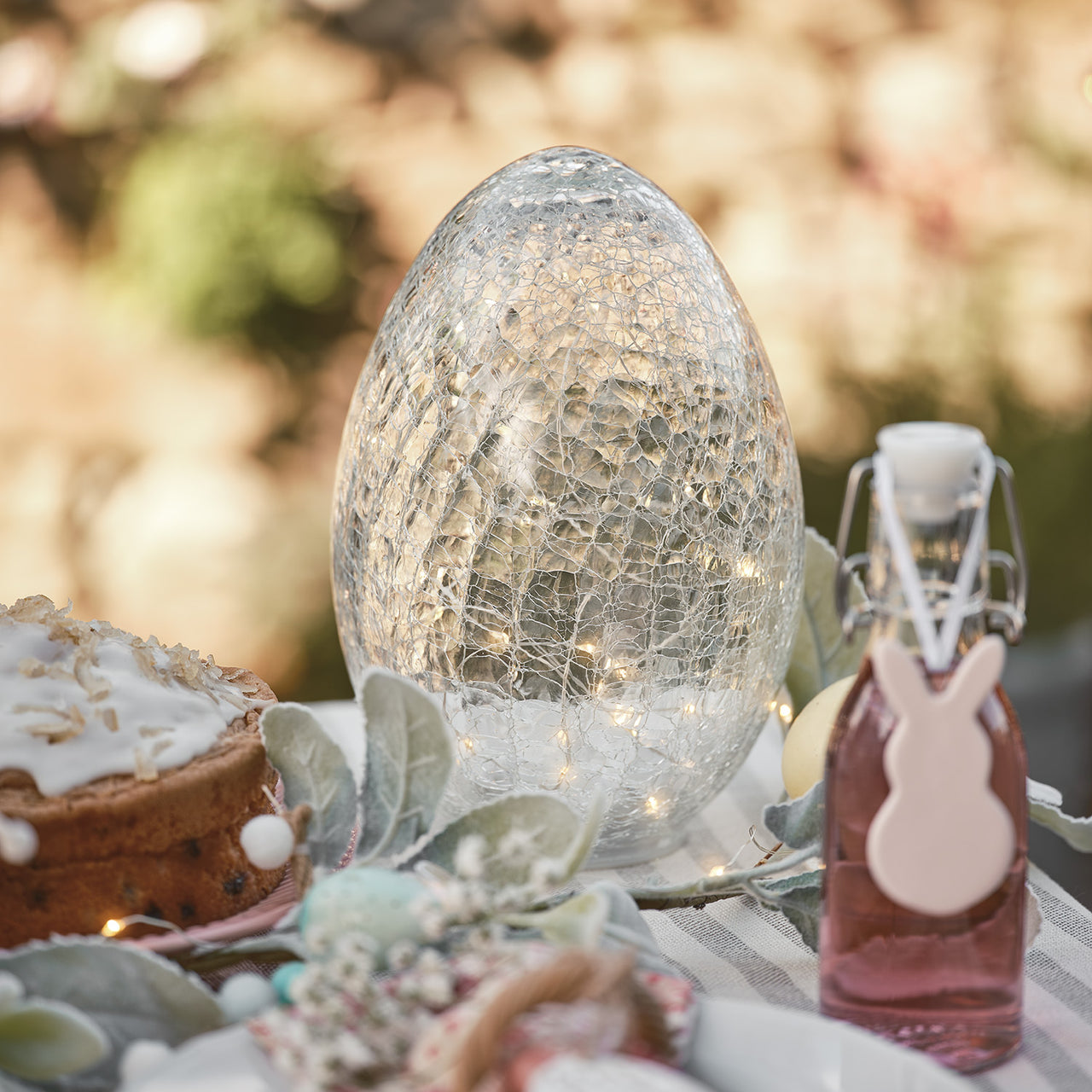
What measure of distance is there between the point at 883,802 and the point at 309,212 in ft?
4.91

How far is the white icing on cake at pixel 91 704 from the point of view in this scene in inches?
20.6

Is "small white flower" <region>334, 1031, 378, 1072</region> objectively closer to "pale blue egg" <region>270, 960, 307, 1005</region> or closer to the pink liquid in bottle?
"pale blue egg" <region>270, 960, 307, 1005</region>

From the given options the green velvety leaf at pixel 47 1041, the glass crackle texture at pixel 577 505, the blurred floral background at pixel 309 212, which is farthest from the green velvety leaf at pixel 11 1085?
the blurred floral background at pixel 309 212

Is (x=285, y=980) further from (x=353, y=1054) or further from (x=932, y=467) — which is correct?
(x=932, y=467)

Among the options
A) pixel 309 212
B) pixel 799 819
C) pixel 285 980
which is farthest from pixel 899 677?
pixel 309 212

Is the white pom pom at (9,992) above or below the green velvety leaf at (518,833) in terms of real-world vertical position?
below

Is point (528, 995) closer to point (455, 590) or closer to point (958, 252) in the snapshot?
point (455, 590)

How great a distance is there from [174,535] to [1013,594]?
4.81 feet

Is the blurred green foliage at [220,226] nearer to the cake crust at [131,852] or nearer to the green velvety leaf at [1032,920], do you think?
the cake crust at [131,852]

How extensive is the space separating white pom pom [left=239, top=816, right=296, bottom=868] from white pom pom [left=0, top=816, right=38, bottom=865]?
82mm

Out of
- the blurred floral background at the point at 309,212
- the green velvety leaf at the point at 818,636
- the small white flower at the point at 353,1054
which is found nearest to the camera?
the small white flower at the point at 353,1054

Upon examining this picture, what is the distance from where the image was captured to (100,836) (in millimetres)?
519

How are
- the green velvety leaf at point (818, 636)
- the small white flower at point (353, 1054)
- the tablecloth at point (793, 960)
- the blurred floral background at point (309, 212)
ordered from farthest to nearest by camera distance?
the blurred floral background at point (309, 212)
the green velvety leaf at point (818, 636)
the tablecloth at point (793, 960)
the small white flower at point (353, 1054)

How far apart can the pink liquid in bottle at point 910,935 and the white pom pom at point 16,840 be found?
303 millimetres
